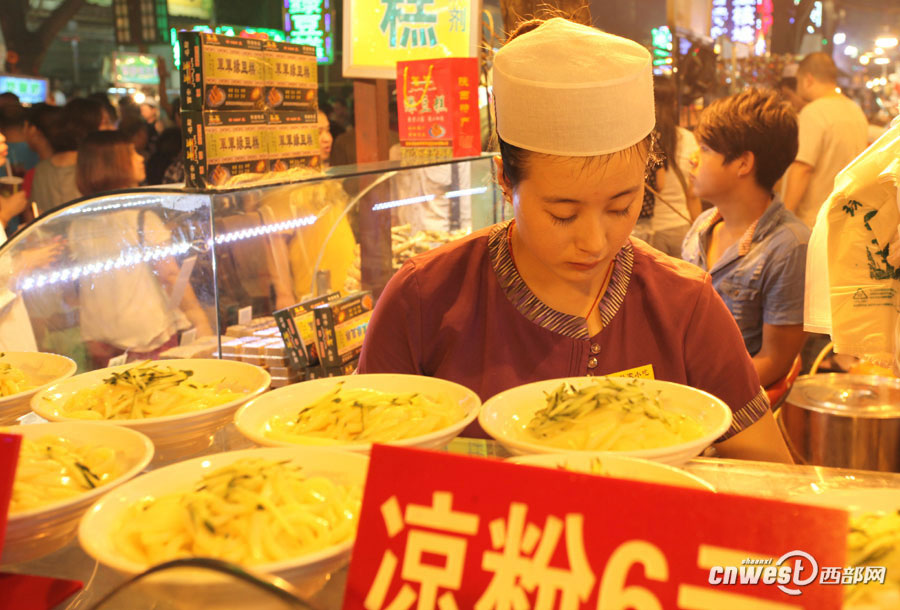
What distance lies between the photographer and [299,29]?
6.78 metres

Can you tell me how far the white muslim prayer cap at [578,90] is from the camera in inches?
63.7

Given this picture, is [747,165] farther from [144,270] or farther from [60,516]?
[60,516]

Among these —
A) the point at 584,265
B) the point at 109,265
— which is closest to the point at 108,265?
the point at 109,265

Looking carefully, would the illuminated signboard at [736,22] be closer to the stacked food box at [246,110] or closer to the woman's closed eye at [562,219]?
the stacked food box at [246,110]

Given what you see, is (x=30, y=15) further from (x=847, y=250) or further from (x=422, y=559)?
(x=422, y=559)

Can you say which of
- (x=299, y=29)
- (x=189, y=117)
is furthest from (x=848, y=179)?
(x=299, y=29)

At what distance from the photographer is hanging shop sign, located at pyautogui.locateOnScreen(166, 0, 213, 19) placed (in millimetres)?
10305

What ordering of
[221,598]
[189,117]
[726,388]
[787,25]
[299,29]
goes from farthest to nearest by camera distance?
1. [787,25]
2. [299,29]
3. [189,117]
4. [726,388]
5. [221,598]

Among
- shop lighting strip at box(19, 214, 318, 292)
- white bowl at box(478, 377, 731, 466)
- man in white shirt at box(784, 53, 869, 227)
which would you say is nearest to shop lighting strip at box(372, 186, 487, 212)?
shop lighting strip at box(19, 214, 318, 292)

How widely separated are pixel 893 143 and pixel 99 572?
2331mm

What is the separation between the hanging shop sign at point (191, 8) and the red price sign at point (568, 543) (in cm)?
1081

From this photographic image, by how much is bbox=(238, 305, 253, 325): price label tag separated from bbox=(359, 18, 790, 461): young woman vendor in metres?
0.66

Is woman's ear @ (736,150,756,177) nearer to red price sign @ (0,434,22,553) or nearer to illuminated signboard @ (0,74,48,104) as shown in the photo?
red price sign @ (0,434,22,553)

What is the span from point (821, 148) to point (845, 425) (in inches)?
152
